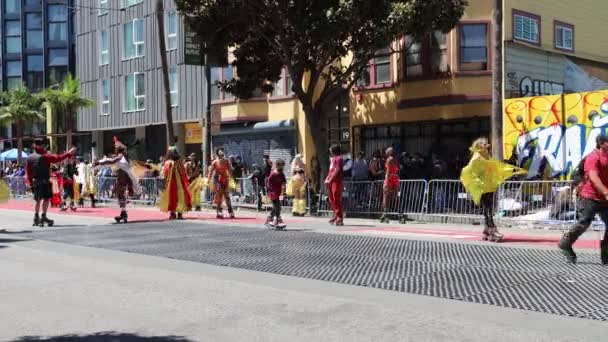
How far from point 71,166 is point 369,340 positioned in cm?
1874

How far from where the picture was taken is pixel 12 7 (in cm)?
5819

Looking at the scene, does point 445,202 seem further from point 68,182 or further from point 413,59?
point 68,182

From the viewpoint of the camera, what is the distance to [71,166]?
75.2 feet

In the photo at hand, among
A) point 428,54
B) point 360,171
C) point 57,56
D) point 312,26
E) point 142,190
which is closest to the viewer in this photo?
point 312,26

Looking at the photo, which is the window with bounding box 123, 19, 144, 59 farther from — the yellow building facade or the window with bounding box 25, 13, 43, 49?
the window with bounding box 25, 13, 43, 49

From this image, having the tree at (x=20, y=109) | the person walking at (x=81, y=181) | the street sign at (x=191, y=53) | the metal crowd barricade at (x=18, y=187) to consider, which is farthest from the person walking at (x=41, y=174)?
the tree at (x=20, y=109)

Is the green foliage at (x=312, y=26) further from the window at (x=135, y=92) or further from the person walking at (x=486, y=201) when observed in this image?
the window at (x=135, y=92)

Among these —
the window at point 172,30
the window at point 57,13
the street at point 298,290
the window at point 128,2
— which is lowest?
the street at point 298,290

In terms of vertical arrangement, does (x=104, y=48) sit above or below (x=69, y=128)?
above

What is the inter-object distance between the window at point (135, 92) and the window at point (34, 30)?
23.4 meters

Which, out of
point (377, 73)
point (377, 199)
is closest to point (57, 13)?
point (377, 73)

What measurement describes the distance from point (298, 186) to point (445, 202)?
4388 millimetres

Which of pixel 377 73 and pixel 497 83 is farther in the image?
pixel 377 73

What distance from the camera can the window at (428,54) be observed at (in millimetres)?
22234
